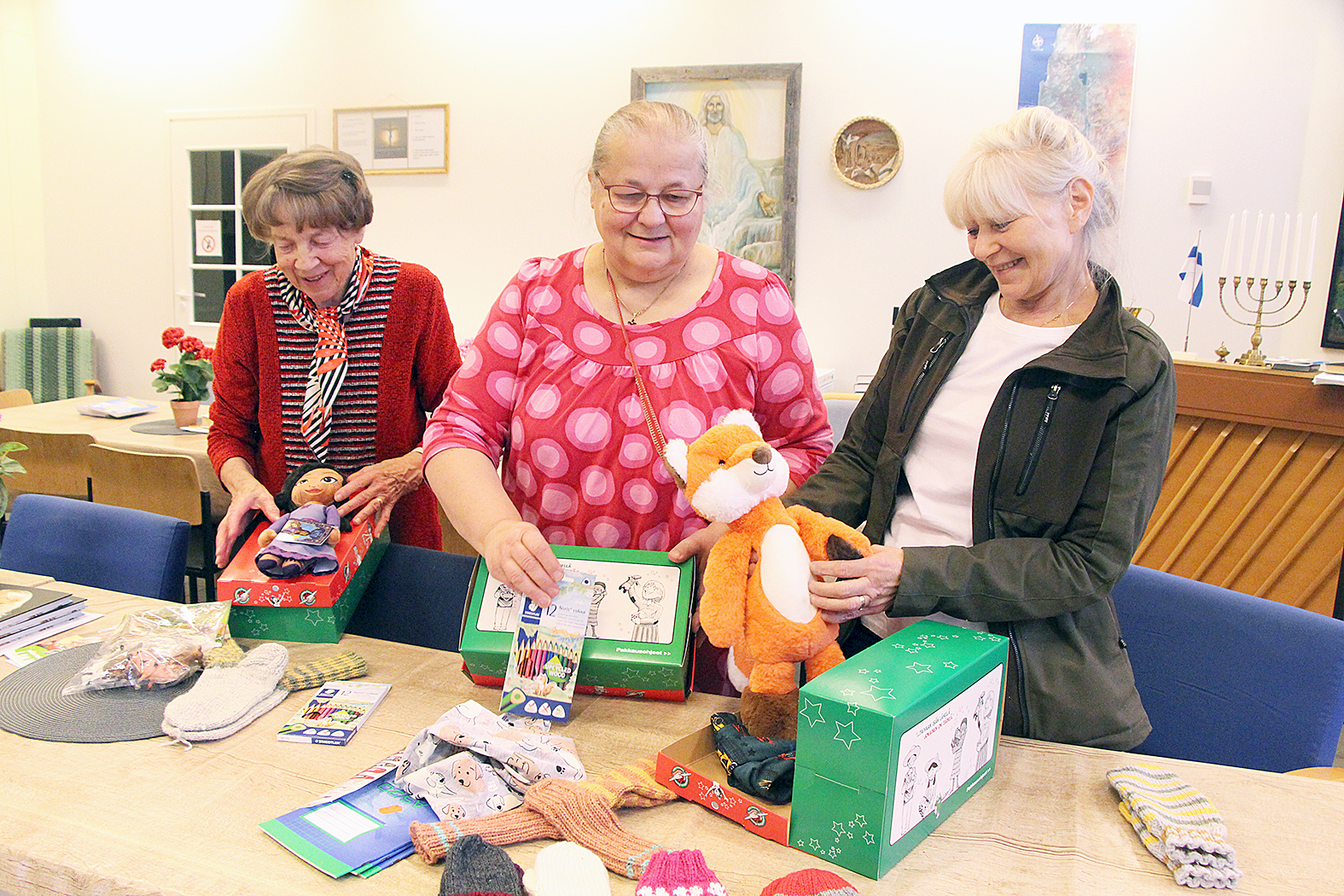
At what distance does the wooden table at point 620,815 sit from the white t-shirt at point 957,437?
1.00ft

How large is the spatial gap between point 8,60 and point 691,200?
21.9 feet

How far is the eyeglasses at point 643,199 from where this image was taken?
1.45 metres

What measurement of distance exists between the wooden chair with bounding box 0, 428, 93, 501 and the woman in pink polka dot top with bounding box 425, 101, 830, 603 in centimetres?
269

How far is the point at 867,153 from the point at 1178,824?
166 inches

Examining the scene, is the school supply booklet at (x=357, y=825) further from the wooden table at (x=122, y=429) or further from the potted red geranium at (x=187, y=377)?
the potted red geranium at (x=187, y=377)

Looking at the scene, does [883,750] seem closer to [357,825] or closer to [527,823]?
[527,823]

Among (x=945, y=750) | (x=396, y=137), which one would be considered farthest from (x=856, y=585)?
(x=396, y=137)

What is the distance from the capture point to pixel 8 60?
6062 millimetres

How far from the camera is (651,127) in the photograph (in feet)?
4.70

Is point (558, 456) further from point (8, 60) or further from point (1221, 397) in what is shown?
point (8, 60)

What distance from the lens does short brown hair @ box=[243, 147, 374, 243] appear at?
1.82 metres

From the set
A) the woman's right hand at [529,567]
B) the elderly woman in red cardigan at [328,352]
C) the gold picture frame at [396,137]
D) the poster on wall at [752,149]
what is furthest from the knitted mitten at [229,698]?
the gold picture frame at [396,137]

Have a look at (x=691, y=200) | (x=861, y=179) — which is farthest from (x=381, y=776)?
(x=861, y=179)

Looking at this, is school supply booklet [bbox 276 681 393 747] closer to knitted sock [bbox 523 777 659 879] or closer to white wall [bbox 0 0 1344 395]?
knitted sock [bbox 523 777 659 879]
